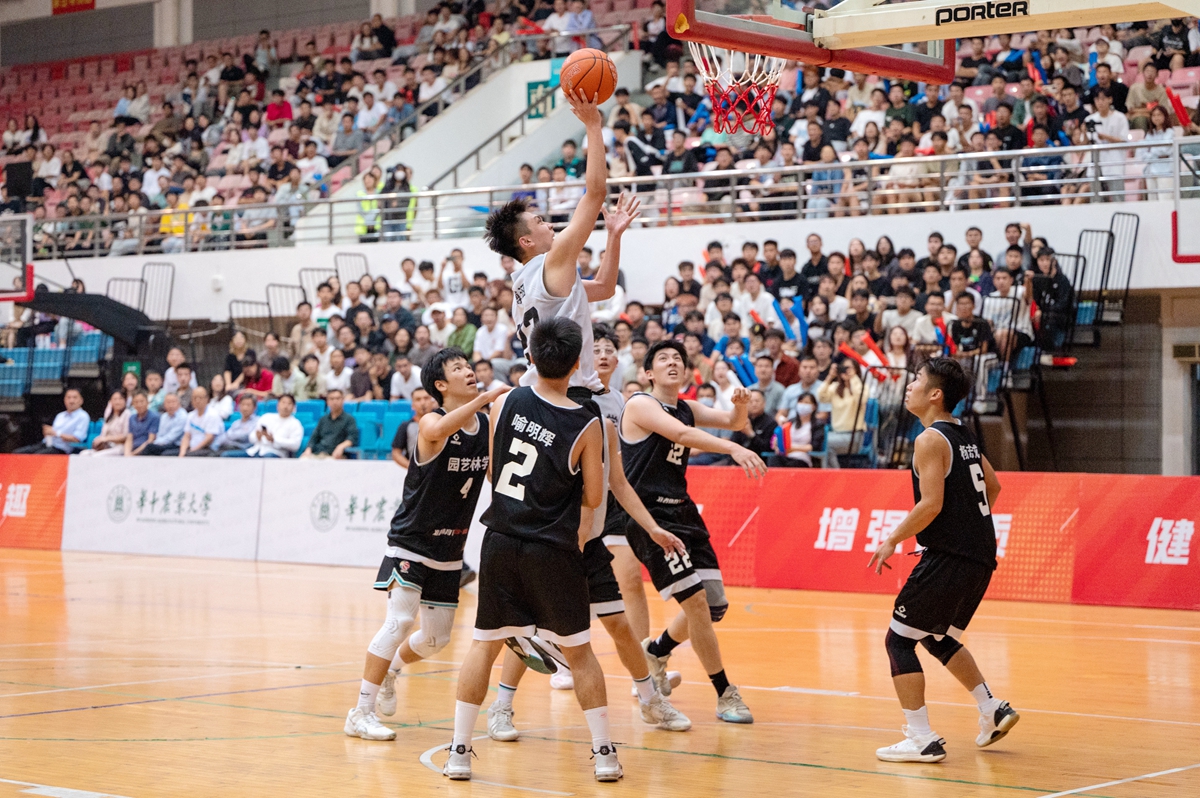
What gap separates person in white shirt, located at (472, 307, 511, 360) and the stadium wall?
316 cm

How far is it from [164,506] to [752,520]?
795 cm

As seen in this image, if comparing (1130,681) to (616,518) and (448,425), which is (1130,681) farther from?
(448,425)

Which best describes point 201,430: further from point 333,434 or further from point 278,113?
point 278,113

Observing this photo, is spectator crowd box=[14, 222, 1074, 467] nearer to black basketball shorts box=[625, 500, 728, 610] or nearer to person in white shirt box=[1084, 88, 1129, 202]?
person in white shirt box=[1084, 88, 1129, 202]

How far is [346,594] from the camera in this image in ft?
42.7

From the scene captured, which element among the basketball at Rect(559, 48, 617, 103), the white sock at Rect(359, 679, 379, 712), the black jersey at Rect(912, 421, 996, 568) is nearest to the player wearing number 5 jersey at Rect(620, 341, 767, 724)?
the black jersey at Rect(912, 421, 996, 568)

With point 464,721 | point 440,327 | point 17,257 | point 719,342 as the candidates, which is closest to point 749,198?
point 719,342

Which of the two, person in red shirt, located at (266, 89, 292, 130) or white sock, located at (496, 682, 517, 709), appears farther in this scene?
person in red shirt, located at (266, 89, 292, 130)

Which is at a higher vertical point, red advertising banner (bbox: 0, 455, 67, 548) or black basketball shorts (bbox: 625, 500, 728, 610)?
black basketball shorts (bbox: 625, 500, 728, 610)

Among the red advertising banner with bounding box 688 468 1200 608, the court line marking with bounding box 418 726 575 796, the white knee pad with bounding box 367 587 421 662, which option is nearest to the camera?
the court line marking with bounding box 418 726 575 796

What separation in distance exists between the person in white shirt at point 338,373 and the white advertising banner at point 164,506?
239 centimetres

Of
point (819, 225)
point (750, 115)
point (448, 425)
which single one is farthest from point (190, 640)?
point (819, 225)

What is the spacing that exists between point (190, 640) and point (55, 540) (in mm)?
8898

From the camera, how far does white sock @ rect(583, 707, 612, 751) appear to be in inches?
225
